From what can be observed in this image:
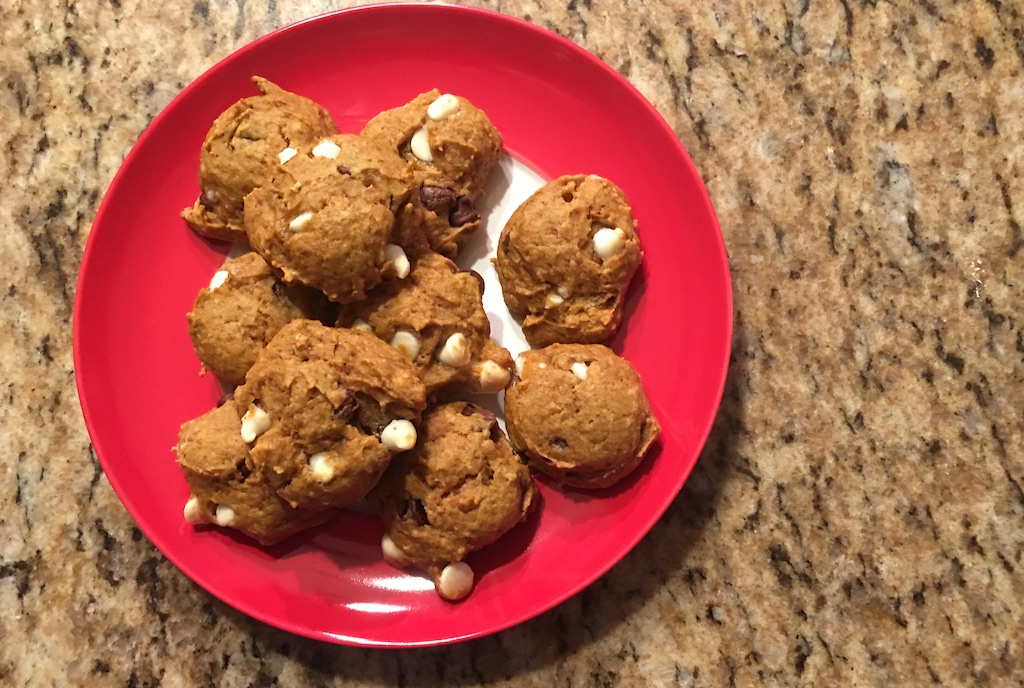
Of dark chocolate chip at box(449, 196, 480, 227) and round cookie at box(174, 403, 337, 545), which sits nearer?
round cookie at box(174, 403, 337, 545)

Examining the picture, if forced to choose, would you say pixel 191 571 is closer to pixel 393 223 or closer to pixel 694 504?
pixel 393 223

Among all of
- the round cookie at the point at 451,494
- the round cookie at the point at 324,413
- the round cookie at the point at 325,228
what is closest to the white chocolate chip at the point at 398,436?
the round cookie at the point at 324,413

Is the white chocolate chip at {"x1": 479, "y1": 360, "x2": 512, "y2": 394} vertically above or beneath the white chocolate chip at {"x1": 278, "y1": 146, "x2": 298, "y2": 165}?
beneath

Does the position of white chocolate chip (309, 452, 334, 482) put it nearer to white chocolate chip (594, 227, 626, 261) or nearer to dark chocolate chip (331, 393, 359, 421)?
dark chocolate chip (331, 393, 359, 421)

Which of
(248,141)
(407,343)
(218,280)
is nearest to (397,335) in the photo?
(407,343)

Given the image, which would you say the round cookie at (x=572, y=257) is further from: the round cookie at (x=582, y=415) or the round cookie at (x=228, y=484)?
the round cookie at (x=228, y=484)

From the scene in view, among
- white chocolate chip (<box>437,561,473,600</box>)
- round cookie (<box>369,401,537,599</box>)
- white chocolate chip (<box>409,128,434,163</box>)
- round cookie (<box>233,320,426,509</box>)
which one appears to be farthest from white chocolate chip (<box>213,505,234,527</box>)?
white chocolate chip (<box>409,128,434,163</box>)
